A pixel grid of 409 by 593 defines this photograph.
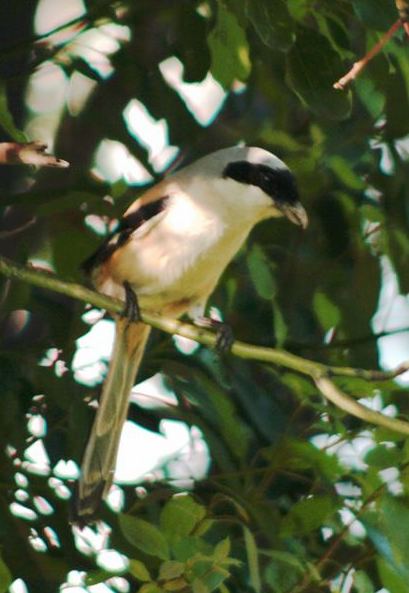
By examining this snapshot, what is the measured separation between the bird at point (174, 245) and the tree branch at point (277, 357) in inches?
18.5

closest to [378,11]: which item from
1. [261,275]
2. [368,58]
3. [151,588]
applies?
[368,58]

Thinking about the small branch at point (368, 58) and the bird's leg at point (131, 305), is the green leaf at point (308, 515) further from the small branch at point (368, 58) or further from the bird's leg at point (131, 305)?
the small branch at point (368, 58)

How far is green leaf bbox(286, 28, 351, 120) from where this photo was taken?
2178 mm

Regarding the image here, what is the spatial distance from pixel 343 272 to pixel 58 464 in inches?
28.2

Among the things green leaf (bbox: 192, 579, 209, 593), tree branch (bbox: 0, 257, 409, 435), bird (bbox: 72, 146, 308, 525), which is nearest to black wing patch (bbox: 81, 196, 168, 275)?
bird (bbox: 72, 146, 308, 525)

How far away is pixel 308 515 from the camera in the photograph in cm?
243

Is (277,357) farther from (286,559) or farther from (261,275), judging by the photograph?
(261,275)

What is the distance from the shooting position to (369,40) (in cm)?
252

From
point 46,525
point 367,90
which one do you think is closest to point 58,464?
point 46,525

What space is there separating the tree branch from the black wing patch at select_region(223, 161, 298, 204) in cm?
56

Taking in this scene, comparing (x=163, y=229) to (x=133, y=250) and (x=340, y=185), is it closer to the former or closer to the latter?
(x=133, y=250)

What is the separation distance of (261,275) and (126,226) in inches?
13.9

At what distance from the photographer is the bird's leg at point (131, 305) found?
2.49 meters

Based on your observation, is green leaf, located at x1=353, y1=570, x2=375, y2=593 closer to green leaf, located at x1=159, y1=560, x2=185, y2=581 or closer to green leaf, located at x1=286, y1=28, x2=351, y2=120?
green leaf, located at x1=159, y1=560, x2=185, y2=581
